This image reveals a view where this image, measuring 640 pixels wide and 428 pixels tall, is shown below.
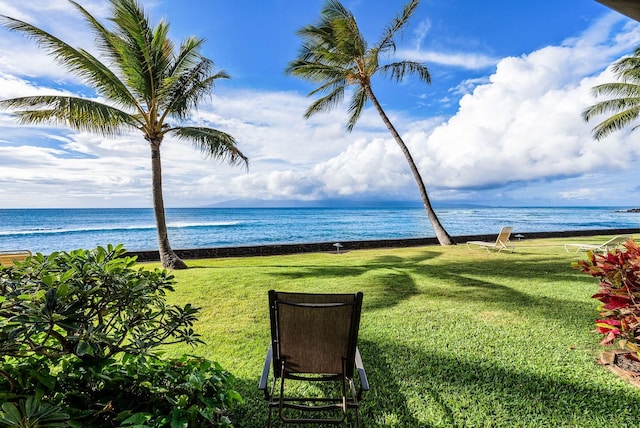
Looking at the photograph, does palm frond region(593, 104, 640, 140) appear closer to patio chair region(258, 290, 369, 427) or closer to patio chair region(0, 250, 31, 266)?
patio chair region(258, 290, 369, 427)

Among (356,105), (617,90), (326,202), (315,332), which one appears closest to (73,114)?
(315,332)

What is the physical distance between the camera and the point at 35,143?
37406 millimetres

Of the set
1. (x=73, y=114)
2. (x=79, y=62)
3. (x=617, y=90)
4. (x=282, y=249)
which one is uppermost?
(x=617, y=90)

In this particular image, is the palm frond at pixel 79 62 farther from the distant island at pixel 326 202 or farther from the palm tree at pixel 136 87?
the distant island at pixel 326 202

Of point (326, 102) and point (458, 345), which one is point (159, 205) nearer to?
point (458, 345)

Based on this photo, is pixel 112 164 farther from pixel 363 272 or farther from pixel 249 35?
pixel 363 272

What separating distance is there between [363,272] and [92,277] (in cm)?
614

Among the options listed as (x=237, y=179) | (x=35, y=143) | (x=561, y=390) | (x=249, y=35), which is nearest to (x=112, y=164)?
(x=35, y=143)

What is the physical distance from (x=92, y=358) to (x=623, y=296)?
12.5ft

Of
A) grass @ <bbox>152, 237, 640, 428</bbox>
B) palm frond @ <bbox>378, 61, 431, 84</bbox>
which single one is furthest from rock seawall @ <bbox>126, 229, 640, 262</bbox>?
palm frond @ <bbox>378, 61, 431, 84</bbox>

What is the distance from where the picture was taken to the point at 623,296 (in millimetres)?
2559

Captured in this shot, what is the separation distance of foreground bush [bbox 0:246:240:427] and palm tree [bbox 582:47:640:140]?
19278 millimetres

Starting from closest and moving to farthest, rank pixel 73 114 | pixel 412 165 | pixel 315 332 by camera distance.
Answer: pixel 315 332 < pixel 73 114 < pixel 412 165

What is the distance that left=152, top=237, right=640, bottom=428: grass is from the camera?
7.23ft
